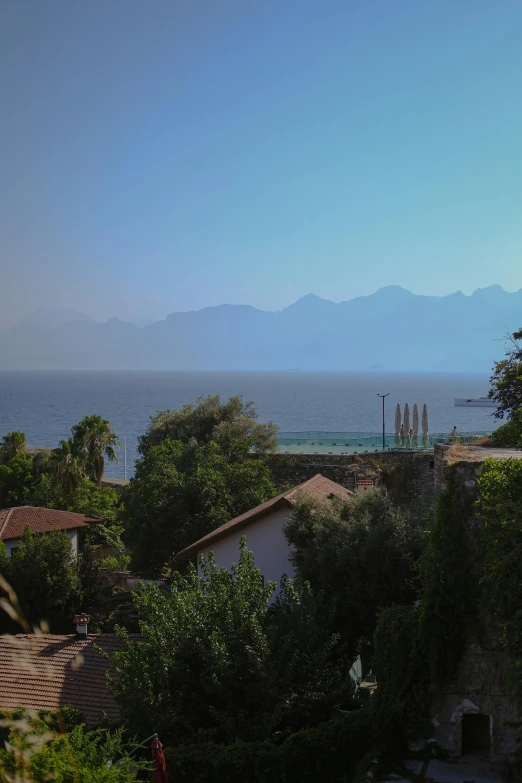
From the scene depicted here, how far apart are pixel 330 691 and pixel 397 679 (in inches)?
107

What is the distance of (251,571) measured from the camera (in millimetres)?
16250

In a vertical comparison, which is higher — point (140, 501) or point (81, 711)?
point (140, 501)

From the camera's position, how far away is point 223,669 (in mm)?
13922

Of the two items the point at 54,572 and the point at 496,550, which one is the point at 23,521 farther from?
the point at 496,550

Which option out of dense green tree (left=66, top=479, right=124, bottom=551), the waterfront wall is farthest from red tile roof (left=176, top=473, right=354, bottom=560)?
dense green tree (left=66, top=479, right=124, bottom=551)

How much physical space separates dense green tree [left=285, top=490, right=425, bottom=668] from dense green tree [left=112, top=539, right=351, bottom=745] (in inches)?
113

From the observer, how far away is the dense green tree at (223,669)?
1374cm

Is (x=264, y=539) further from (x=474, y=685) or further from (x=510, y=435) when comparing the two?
(x=474, y=685)

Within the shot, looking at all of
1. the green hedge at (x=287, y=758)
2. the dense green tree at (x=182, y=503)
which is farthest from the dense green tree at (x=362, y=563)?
the dense green tree at (x=182, y=503)

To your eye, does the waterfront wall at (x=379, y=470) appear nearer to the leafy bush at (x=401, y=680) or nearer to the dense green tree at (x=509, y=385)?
the dense green tree at (x=509, y=385)

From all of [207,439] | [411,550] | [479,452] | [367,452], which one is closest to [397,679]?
[479,452]

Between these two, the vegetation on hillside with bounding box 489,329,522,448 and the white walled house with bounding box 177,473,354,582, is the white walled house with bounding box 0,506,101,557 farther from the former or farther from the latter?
the vegetation on hillside with bounding box 489,329,522,448

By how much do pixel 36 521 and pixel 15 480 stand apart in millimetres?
18659

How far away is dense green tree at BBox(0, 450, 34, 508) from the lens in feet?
162
